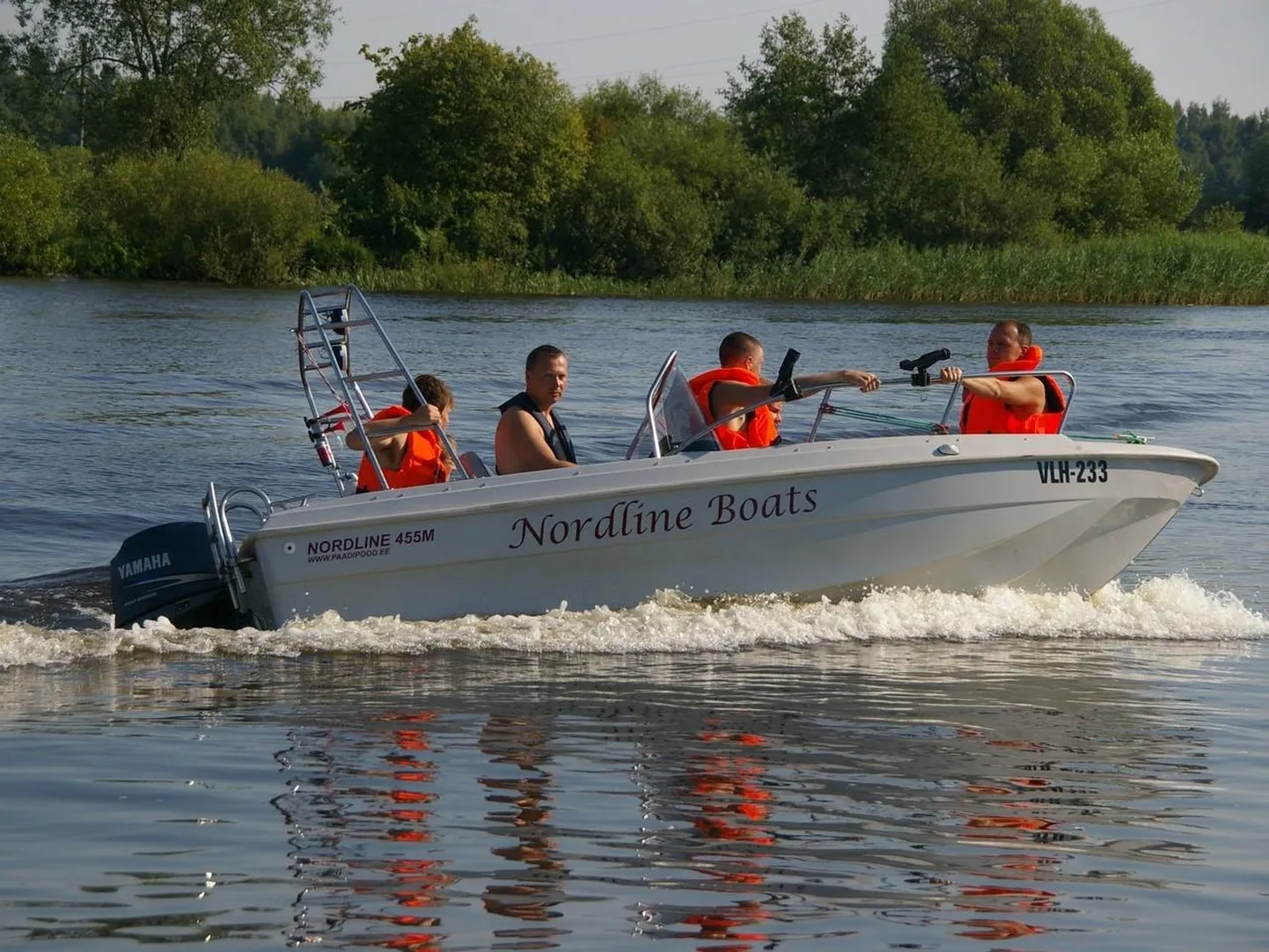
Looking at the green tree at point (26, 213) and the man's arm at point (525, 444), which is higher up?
the green tree at point (26, 213)

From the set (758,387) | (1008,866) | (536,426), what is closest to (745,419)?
(758,387)

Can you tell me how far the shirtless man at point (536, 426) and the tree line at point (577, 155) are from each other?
37318 millimetres

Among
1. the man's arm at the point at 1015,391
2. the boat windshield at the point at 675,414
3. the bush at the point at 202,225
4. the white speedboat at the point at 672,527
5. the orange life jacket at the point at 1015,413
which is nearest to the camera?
the white speedboat at the point at 672,527

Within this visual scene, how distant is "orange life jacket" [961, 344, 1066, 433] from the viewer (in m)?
8.62

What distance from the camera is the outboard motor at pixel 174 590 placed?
8344mm

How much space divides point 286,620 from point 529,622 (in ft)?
3.87

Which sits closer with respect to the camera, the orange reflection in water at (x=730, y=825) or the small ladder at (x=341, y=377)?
the orange reflection in water at (x=730, y=825)

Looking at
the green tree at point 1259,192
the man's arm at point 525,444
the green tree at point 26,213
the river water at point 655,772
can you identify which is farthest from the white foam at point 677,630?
the green tree at point 1259,192

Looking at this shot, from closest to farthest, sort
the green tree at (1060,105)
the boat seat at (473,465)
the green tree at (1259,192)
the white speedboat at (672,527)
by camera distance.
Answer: the white speedboat at (672,527) → the boat seat at (473,465) → the green tree at (1060,105) → the green tree at (1259,192)

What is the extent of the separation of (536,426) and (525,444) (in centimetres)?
11

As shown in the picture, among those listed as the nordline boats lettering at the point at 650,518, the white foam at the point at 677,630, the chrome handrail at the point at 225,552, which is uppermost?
the nordline boats lettering at the point at 650,518

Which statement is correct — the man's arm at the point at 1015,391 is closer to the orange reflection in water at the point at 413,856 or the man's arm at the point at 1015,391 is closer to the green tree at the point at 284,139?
the orange reflection in water at the point at 413,856

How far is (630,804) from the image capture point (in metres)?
5.29

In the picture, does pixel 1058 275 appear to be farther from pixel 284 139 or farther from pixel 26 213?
pixel 284 139
